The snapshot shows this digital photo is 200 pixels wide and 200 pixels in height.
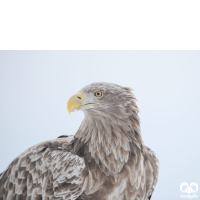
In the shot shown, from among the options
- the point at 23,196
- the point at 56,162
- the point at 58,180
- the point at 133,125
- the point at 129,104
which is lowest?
the point at 23,196

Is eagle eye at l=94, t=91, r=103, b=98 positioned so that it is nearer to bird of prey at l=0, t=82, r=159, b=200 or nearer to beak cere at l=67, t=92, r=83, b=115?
bird of prey at l=0, t=82, r=159, b=200

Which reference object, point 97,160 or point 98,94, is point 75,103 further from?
point 97,160

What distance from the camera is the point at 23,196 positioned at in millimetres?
2502

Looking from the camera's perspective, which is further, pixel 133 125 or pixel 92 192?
pixel 133 125

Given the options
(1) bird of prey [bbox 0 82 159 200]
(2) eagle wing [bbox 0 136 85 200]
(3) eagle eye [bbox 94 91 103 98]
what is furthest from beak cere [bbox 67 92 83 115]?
(2) eagle wing [bbox 0 136 85 200]

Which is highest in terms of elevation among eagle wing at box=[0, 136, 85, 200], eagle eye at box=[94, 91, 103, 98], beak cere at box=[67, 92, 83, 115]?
eagle eye at box=[94, 91, 103, 98]

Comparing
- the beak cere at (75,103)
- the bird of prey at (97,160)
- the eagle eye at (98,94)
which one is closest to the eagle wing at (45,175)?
the bird of prey at (97,160)

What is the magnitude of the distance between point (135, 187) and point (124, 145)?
17.3 inches

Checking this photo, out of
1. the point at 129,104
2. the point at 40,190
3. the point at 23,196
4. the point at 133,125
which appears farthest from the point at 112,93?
the point at 23,196

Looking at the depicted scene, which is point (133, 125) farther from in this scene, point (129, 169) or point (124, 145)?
point (129, 169)

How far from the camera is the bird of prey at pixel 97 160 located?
2.30m

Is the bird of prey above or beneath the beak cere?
beneath

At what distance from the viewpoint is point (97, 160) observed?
2.38 metres

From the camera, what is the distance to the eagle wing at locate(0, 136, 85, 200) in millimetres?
2273
